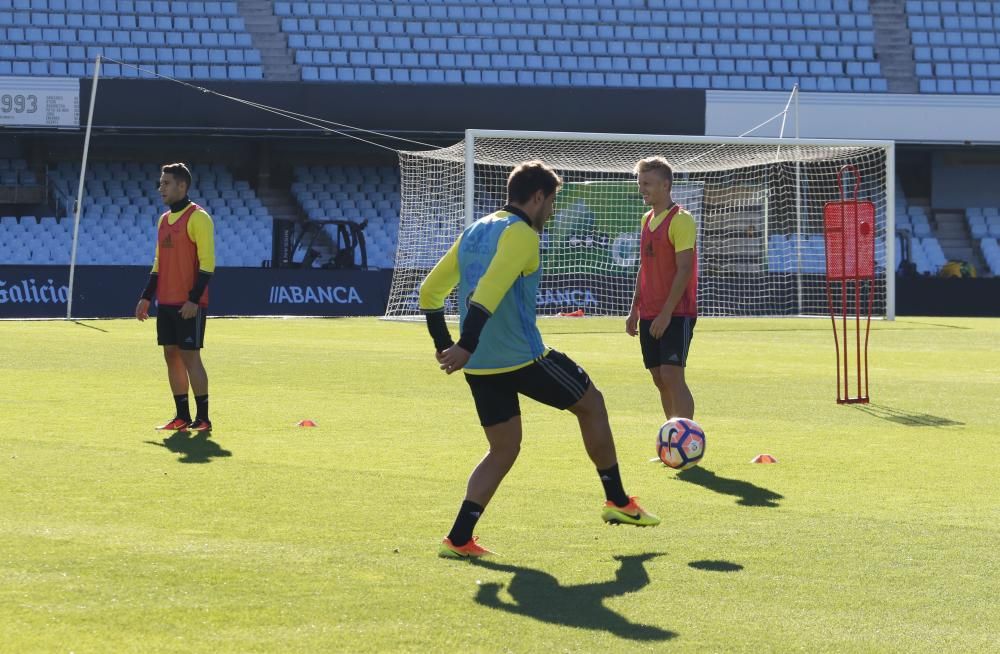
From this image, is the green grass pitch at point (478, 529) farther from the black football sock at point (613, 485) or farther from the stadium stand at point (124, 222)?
the stadium stand at point (124, 222)

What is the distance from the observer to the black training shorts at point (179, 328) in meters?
10.1

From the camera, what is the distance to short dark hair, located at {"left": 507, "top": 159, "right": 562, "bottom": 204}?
230 inches

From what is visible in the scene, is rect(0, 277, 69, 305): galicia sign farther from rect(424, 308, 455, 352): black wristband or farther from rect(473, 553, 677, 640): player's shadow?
rect(473, 553, 677, 640): player's shadow

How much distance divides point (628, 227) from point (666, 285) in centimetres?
2284

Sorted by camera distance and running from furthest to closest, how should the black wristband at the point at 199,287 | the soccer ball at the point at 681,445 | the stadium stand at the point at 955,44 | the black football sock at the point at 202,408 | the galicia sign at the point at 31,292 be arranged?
1. the stadium stand at the point at 955,44
2. the galicia sign at the point at 31,292
3. the black football sock at the point at 202,408
4. the black wristband at the point at 199,287
5. the soccer ball at the point at 681,445

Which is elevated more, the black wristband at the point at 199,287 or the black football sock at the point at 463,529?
the black wristband at the point at 199,287

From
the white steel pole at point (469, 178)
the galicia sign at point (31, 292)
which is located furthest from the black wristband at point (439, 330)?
the galicia sign at point (31, 292)

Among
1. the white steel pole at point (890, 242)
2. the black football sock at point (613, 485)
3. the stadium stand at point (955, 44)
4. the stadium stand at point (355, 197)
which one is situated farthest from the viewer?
the stadium stand at point (955, 44)

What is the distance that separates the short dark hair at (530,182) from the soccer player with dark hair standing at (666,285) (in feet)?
8.95

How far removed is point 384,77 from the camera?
35.9 metres

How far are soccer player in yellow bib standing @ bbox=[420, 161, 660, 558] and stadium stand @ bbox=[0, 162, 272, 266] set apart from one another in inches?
1142

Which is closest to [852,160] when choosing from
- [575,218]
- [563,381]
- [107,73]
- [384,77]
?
[575,218]

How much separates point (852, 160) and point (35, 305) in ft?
61.1

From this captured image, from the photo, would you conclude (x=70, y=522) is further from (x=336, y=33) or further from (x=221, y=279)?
(x=336, y=33)
